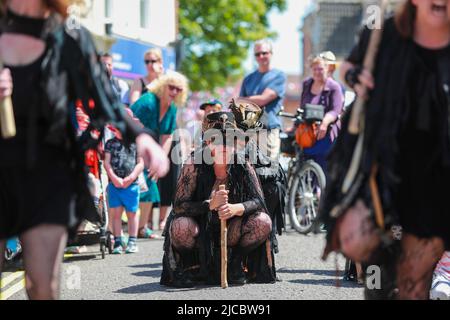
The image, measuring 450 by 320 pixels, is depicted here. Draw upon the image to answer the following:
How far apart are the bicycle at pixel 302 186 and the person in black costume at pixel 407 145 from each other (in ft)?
23.5

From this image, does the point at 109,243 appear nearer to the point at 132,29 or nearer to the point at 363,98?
the point at 363,98

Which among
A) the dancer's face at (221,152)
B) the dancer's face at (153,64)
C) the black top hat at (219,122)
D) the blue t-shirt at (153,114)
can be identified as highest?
the dancer's face at (153,64)

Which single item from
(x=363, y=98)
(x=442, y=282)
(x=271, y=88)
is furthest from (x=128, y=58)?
(x=363, y=98)

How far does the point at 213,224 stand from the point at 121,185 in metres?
2.78

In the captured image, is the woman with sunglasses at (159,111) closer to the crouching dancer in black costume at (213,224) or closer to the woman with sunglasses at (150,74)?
the woman with sunglasses at (150,74)

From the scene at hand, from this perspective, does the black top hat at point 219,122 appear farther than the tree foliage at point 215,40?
No

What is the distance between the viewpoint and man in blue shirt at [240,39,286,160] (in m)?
12.0

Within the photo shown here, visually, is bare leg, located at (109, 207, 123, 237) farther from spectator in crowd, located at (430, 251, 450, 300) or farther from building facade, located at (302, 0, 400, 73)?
building facade, located at (302, 0, 400, 73)

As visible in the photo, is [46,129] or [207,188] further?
[207,188]

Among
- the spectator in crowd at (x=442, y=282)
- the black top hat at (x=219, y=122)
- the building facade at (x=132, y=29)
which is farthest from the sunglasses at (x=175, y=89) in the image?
the building facade at (x=132, y=29)

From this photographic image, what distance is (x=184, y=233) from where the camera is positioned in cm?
824

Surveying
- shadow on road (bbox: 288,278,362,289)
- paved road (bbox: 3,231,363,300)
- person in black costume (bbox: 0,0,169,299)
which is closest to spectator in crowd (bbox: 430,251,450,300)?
paved road (bbox: 3,231,363,300)

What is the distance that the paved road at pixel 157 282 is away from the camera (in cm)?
772
